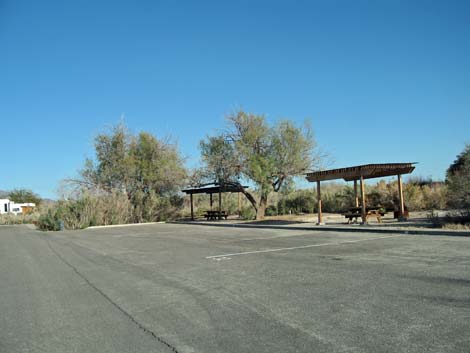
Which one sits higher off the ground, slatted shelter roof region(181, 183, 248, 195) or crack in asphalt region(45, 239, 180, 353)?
slatted shelter roof region(181, 183, 248, 195)

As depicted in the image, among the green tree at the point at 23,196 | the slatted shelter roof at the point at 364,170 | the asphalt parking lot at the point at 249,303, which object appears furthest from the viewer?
the green tree at the point at 23,196

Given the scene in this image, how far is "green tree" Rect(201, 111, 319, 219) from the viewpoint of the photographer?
28.7 m

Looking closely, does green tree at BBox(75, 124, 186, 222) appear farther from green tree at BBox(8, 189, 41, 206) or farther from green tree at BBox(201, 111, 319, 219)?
green tree at BBox(8, 189, 41, 206)

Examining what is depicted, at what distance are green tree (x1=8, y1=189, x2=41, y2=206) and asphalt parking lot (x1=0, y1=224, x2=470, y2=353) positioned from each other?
97.0 metres

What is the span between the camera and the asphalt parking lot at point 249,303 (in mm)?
4777

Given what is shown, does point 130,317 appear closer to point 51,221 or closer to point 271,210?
point 51,221

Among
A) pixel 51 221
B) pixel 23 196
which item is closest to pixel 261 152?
pixel 51 221

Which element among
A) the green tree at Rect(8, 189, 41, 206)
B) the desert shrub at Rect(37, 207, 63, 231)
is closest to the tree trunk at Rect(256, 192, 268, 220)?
the desert shrub at Rect(37, 207, 63, 231)

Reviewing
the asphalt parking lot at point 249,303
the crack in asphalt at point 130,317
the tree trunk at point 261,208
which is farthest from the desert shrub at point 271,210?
the crack in asphalt at point 130,317

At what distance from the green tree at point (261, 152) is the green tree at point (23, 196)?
81972 millimetres

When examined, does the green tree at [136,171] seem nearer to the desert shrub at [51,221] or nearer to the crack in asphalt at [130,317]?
the desert shrub at [51,221]

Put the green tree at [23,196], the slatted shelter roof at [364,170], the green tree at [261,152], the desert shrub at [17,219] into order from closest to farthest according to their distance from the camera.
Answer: the slatted shelter roof at [364,170] < the green tree at [261,152] < the desert shrub at [17,219] < the green tree at [23,196]

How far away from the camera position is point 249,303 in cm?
640

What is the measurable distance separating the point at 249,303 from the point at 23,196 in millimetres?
105320
